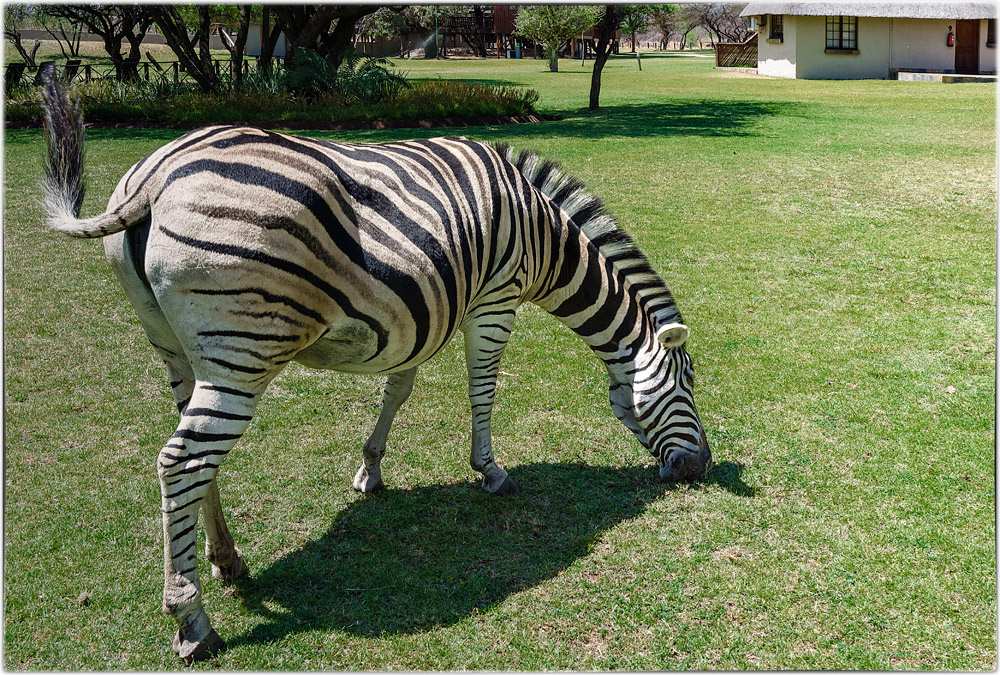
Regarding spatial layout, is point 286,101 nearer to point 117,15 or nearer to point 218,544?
point 117,15

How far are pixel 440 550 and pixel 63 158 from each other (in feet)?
9.37

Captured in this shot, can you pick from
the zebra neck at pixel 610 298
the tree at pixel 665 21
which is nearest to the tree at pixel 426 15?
the tree at pixel 665 21

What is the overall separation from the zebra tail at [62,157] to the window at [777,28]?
42920 millimetres

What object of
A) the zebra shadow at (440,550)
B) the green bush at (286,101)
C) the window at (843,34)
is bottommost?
the zebra shadow at (440,550)

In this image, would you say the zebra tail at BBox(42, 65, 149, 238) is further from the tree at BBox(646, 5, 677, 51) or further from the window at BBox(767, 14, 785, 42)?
the tree at BBox(646, 5, 677, 51)

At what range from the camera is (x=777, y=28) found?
41844 mm

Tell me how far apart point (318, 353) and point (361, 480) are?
1.44 metres

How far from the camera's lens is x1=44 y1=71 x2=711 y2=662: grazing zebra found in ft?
11.5

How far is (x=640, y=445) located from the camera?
5898 mm

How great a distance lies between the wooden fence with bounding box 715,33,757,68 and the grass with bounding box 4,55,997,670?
144ft

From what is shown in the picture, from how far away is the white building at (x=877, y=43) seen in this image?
3844cm

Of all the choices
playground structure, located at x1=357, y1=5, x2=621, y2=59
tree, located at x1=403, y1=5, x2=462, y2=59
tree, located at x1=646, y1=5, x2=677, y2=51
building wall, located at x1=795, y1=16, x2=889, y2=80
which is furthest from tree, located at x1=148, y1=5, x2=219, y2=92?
tree, located at x1=646, y1=5, x2=677, y2=51

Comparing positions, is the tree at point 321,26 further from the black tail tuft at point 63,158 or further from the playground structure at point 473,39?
the playground structure at point 473,39

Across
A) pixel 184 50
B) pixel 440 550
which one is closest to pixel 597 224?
pixel 440 550
